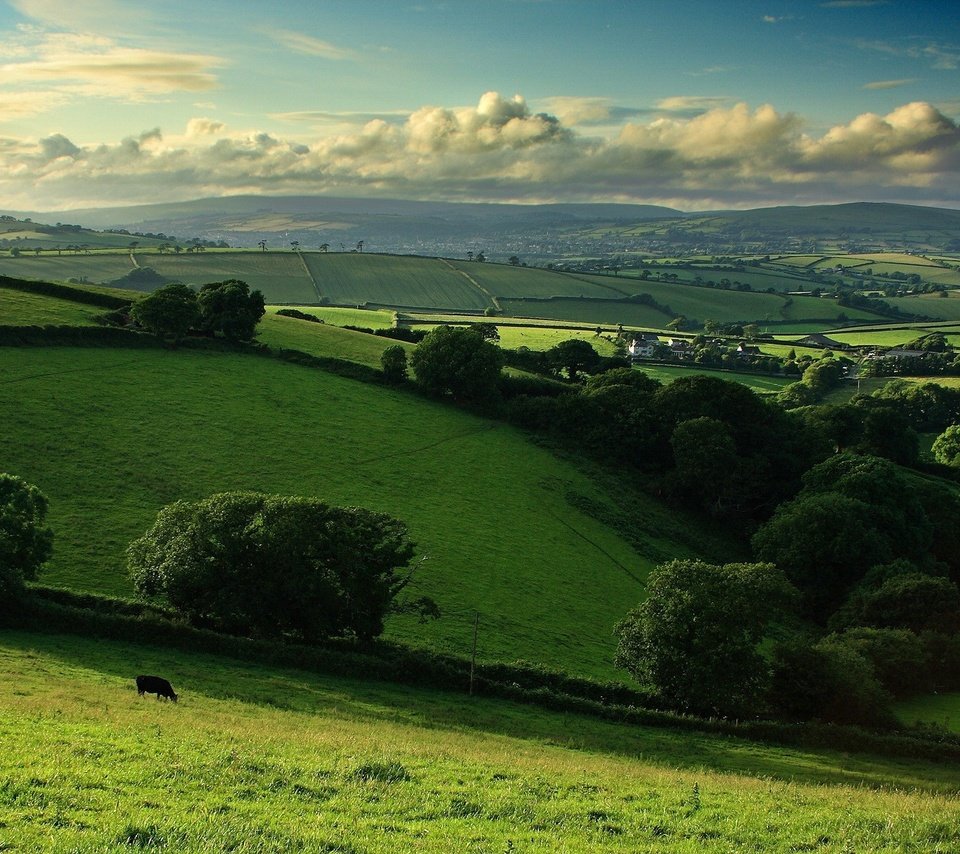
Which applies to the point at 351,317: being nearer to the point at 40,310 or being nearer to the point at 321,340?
the point at 321,340

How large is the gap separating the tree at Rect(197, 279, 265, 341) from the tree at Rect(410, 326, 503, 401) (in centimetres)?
1844

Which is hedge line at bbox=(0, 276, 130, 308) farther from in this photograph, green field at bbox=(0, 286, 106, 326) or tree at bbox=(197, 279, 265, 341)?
tree at bbox=(197, 279, 265, 341)

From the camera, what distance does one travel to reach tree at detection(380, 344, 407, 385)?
9119 centimetres

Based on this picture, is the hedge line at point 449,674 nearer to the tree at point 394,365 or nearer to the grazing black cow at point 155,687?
the grazing black cow at point 155,687

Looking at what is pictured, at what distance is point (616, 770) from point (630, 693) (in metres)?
15.0

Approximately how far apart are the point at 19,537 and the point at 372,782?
91.9 ft

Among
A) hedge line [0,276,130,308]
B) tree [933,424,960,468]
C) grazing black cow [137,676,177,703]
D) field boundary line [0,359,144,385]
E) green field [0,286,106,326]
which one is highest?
hedge line [0,276,130,308]

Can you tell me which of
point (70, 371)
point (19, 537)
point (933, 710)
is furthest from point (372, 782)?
point (70, 371)

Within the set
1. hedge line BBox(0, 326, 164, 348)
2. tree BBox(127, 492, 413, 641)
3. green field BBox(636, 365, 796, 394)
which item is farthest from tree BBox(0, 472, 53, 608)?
green field BBox(636, 365, 796, 394)

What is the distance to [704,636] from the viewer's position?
41.0 metres

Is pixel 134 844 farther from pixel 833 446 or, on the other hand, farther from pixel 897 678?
pixel 833 446

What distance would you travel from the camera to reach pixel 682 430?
83.6 meters

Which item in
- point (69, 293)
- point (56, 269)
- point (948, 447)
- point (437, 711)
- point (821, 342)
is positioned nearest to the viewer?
point (437, 711)

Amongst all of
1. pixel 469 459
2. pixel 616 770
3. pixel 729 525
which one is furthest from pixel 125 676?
pixel 729 525
